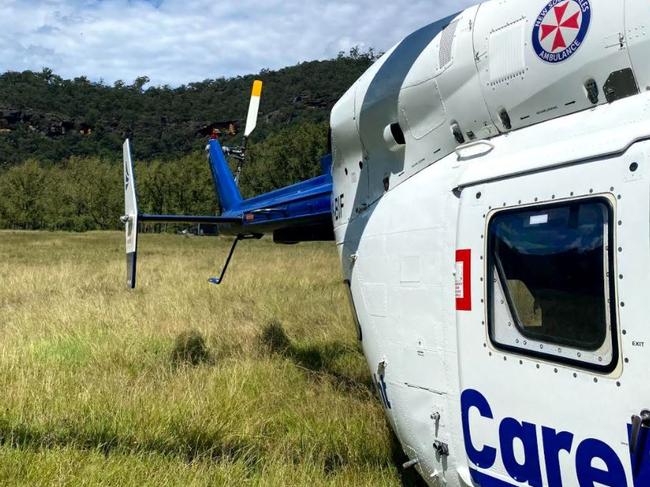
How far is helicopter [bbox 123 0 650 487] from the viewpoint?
7.29ft

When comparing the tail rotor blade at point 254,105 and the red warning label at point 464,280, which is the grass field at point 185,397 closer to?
the red warning label at point 464,280

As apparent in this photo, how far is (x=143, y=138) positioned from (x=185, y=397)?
474ft

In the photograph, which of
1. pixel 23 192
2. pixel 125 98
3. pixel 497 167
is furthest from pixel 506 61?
pixel 125 98

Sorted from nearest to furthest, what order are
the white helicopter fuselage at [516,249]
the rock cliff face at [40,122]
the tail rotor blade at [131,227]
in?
the white helicopter fuselage at [516,249] → the tail rotor blade at [131,227] → the rock cliff face at [40,122]

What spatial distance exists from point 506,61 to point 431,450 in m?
2.17

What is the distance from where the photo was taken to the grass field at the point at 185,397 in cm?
401

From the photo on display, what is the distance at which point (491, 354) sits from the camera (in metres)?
2.73

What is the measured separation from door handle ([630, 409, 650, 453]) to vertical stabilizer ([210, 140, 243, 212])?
676 cm

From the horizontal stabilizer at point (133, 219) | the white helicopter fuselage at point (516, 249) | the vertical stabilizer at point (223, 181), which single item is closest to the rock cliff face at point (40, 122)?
the vertical stabilizer at point (223, 181)

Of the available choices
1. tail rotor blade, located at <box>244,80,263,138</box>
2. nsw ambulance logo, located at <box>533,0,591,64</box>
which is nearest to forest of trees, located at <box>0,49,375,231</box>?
tail rotor blade, located at <box>244,80,263,138</box>

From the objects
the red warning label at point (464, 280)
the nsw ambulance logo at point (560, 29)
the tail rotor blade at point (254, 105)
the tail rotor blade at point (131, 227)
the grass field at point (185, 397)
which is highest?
the tail rotor blade at point (254, 105)

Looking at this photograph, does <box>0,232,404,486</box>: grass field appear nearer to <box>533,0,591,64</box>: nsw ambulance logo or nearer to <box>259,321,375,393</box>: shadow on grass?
<box>259,321,375,393</box>: shadow on grass

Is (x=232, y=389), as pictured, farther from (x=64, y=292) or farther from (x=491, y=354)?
(x=64, y=292)

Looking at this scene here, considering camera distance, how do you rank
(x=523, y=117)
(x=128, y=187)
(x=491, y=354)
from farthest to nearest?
(x=128, y=187) → (x=523, y=117) → (x=491, y=354)
